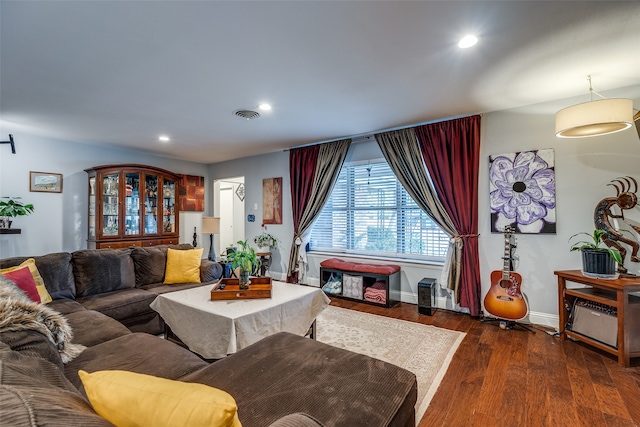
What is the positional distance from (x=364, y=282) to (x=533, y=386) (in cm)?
225

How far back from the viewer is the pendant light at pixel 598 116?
2.23m

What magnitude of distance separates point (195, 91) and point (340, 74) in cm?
138

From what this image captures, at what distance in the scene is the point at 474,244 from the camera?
11.2 feet

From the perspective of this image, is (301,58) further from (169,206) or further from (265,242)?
(169,206)

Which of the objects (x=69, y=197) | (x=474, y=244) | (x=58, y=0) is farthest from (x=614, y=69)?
(x=69, y=197)

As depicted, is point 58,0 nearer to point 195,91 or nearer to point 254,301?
point 195,91

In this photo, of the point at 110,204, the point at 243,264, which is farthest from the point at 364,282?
the point at 110,204

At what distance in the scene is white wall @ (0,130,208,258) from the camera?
395 cm

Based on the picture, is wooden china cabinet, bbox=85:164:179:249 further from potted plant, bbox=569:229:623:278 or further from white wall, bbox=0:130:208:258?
potted plant, bbox=569:229:623:278

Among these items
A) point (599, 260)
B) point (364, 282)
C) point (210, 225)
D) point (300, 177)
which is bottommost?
point (364, 282)

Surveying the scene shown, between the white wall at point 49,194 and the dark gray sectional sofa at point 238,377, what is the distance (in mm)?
2948

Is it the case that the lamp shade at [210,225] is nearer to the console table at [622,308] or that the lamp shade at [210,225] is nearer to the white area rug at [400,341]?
the white area rug at [400,341]

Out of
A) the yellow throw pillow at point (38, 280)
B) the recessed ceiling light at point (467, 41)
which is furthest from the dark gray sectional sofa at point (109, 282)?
the recessed ceiling light at point (467, 41)

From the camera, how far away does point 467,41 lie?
1.96 metres
